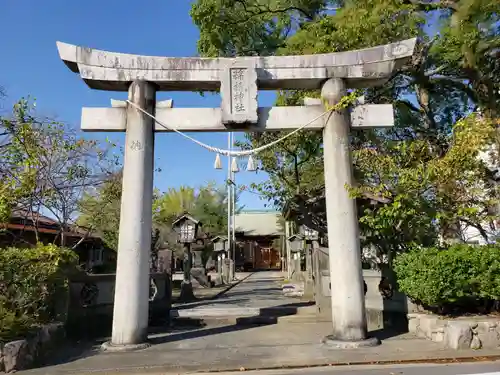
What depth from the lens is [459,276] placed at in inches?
297

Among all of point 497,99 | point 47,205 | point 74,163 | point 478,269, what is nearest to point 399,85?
point 497,99

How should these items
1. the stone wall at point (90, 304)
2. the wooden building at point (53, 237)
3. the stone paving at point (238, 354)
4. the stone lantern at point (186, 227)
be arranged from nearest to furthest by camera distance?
the stone paving at point (238, 354)
the stone wall at point (90, 304)
the wooden building at point (53, 237)
the stone lantern at point (186, 227)

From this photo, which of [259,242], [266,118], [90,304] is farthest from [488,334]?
[259,242]

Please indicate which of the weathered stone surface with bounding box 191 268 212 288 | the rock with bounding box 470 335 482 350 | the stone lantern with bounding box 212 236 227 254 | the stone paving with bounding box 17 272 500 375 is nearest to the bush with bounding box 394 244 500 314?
the rock with bounding box 470 335 482 350

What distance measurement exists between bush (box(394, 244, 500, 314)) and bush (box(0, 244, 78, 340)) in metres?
6.98

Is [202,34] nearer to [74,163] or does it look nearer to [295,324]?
[74,163]

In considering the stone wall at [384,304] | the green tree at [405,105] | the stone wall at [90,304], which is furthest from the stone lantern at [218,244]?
the stone wall at [384,304]

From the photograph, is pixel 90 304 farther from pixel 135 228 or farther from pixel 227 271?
pixel 227 271

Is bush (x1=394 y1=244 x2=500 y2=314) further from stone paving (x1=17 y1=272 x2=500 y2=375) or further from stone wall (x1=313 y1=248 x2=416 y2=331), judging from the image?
stone wall (x1=313 y1=248 x2=416 y2=331)

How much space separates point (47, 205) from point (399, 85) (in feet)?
41.7

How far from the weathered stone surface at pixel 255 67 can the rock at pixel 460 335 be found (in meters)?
5.00

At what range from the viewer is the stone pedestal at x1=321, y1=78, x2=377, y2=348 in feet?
25.3

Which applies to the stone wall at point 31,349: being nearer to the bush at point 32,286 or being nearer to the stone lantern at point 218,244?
the bush at point 32,286

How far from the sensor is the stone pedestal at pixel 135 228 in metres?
7.65
